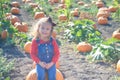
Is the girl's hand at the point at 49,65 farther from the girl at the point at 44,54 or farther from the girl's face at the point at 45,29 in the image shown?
the girl's face at the point at 45,29

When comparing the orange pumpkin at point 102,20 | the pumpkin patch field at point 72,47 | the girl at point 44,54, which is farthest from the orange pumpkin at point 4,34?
the orange pumpkin at point 102,20

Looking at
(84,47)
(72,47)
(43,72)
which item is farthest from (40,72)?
(72,47)

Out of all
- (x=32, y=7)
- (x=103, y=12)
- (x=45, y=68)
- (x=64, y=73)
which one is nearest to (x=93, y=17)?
(x=103, y=12)

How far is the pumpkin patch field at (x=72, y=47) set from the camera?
6088 mm

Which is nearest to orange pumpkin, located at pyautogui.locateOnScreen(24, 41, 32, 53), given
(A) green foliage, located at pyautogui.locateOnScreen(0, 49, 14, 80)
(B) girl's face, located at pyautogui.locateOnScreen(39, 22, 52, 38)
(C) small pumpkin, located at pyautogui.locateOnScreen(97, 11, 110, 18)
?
(A) green foliage, located at pyautogui.locateOnScreen(0, 49, 14, 80)

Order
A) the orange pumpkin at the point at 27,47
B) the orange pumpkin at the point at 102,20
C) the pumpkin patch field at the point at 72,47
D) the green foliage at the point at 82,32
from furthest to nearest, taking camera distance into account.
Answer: the orange pumpkin at the point at 102,20
the green foliage at the point at 82,32
the orange pumpkin at the point at 27,47
the pumpkin patch field at the point at 72,47

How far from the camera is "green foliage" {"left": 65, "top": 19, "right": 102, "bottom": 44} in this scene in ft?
27.0

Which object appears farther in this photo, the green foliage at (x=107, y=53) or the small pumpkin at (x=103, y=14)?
the small pumpkin at (x=103, y=14)

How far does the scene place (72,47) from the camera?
7930mm

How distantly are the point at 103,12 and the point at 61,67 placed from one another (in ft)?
15.7

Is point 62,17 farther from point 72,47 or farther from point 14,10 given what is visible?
point 72,47

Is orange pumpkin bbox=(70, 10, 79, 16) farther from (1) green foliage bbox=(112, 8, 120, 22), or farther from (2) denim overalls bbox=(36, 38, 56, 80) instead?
(2) denim overalls bbox=(36, 38, 56, 80)

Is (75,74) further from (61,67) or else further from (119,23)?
(119,23)

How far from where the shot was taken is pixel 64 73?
6.16 metres
